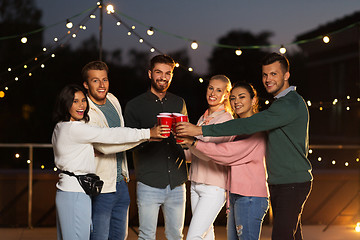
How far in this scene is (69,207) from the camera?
9.73 feet

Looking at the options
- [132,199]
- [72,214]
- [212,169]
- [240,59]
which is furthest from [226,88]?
[240,59]

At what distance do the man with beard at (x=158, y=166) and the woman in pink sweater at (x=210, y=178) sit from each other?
0.17 m

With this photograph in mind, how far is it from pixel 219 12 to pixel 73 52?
755cm

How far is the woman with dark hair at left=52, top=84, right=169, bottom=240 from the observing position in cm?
298

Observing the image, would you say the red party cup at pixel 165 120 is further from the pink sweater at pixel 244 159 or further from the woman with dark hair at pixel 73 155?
the pink sweater at pixel 244 159

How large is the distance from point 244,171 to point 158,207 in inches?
27.5

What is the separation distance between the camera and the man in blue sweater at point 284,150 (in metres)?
3.06

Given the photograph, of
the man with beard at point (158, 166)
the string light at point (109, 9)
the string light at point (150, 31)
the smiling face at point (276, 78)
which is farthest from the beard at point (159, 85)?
the string light at point (109, 9)

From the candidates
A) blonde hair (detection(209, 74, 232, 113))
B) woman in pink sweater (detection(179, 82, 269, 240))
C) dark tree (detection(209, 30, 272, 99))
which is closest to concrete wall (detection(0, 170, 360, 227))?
blonde hair (detection(209, 74, 232, 113))

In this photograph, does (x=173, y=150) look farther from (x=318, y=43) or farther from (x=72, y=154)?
(x=318, y=43)

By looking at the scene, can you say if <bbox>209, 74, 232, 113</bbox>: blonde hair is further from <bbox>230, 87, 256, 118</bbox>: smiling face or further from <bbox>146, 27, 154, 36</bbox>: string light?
<bbox>146, 27, 154, 36</bbox>: string light

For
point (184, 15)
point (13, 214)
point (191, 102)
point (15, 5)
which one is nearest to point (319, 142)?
point (191, 102)

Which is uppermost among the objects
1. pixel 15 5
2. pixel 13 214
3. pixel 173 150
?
pixel 15 5

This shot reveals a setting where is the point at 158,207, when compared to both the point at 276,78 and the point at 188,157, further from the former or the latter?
the point at 276,78
